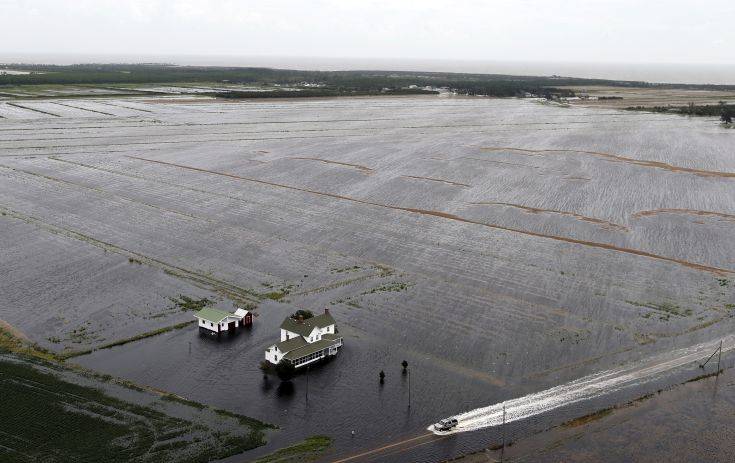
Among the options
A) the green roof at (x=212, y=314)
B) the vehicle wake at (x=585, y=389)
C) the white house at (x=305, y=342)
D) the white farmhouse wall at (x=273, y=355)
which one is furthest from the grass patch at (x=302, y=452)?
the green roof at (x=212, y=314)

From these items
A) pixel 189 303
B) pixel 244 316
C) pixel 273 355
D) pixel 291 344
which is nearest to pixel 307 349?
pixel 291 344

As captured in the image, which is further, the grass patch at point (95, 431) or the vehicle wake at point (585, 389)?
the vehicle wake at point (585, 389)

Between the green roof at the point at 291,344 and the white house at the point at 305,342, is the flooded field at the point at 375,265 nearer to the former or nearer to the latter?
the white house at the point at 305,342

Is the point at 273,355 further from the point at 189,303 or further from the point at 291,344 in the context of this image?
the point at 189,303

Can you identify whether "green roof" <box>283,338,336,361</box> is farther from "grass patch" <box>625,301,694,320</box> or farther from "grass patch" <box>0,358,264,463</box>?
"grass patch" <box>625,301,694,320</box>

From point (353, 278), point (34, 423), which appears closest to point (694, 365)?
point (353, 278)

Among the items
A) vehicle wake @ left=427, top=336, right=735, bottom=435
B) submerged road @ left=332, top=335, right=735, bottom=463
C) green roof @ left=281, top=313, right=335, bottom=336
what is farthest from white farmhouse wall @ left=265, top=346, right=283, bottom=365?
vehicle wake @ left=427, top=336, right=735, bottom=435
